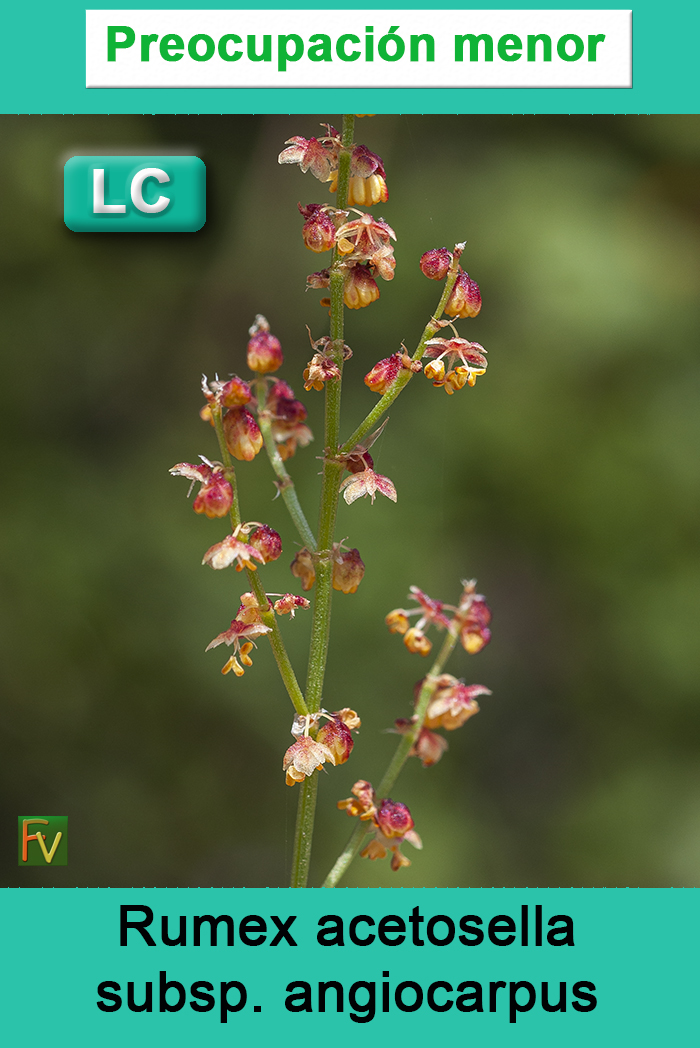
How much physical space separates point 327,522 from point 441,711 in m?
0.28

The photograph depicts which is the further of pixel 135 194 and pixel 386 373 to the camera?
pixel 135 194

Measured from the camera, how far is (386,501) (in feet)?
9.28

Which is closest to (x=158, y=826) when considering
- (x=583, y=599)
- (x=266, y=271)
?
(x=583, y=599)

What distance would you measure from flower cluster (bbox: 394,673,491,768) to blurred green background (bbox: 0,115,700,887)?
5.09ft

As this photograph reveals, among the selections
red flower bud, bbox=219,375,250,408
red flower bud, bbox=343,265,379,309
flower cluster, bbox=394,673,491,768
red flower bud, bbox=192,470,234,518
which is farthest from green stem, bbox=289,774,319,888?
red flower bud, bbox=343,265,379,309

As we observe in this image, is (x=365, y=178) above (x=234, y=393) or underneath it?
above

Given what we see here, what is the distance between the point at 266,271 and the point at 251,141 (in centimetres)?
38

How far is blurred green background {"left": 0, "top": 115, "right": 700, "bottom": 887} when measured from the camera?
287cm

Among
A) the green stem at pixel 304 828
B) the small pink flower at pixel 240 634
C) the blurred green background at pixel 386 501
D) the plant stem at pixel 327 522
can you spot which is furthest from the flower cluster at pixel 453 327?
the blurred green background at pixel 386 501

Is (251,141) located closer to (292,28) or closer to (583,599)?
(292,28)

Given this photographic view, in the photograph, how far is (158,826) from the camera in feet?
9.68

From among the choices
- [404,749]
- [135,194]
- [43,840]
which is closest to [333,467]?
[404,749]

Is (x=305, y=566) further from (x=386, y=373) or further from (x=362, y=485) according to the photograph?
(x=386, y=373)

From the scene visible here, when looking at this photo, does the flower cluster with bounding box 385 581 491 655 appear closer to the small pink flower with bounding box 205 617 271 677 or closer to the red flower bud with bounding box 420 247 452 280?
the small pink flower with bounding box 205 617 271 677
